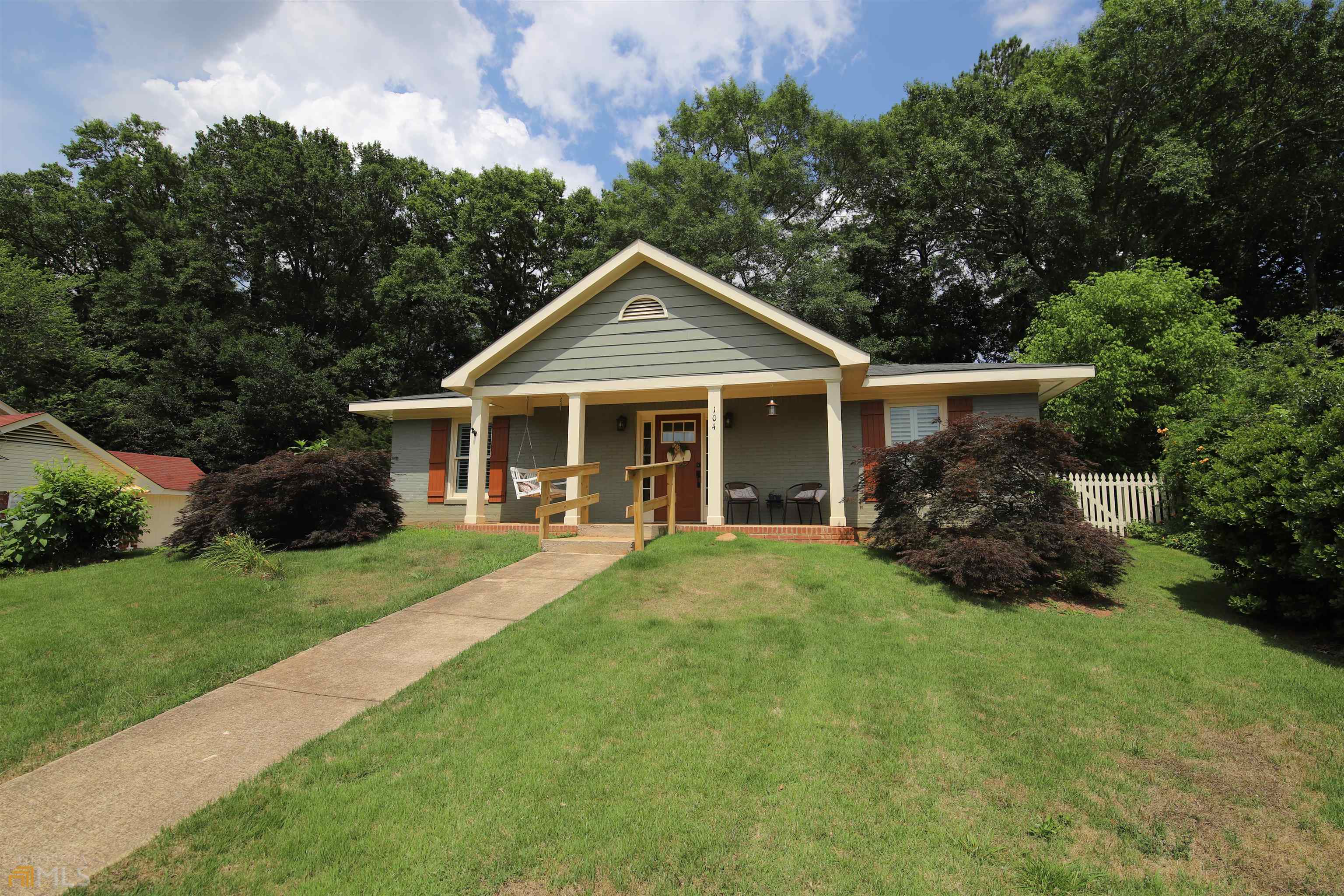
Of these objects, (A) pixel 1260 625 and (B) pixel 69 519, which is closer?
(A) pixel 1260 625

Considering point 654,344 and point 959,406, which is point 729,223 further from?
point 959,406

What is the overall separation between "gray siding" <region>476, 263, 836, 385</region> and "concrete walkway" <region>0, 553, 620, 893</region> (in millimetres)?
5764

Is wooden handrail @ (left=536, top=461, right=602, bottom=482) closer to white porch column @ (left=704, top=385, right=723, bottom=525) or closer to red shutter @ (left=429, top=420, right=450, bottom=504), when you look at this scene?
white porch column @ (left=704, top=385, right=723, bottom=525)

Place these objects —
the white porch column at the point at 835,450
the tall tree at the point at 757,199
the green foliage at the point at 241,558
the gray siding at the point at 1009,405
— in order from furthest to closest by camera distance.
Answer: the tall tree at the point at 757,199, the gray siding at the point at 1009,405, the white porch column at the point at 835,450, the green foliage at the point at 241,558

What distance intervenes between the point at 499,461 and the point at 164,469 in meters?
12.8

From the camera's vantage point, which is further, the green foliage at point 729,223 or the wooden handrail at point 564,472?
the green foliage at point 729,223

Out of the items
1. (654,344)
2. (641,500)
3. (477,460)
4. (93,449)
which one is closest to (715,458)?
(641,500)

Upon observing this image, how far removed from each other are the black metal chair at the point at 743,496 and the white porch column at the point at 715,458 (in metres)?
1.01

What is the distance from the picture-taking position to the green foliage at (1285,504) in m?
4.72

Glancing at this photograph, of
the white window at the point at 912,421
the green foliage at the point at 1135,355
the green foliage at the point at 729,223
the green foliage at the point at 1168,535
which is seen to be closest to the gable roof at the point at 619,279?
the white window at the point at 912,421

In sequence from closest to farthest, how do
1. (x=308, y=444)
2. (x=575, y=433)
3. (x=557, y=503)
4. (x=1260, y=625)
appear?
1. (x=1260, y=625)
2. (x=557, y=503)
3. (x=575, y=433)
4. (x=308, y=444)

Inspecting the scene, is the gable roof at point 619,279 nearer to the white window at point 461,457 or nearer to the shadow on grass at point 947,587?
the white window at point 461,457

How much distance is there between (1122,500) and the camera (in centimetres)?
1009

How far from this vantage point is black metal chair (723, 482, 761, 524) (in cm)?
1094
